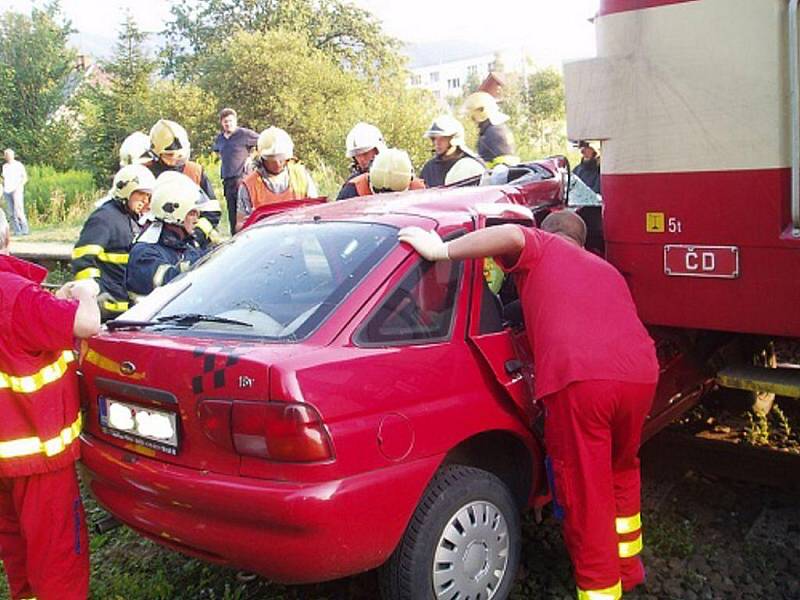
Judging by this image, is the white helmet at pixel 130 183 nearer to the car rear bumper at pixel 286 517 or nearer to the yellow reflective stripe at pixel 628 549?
the car rear bumper at pixel 286 517

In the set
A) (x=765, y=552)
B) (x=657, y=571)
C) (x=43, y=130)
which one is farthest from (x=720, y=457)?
(x=43, y=130)

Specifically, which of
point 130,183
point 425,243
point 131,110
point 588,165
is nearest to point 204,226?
point 130,183

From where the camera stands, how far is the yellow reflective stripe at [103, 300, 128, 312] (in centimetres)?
503

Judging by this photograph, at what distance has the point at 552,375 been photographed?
3193mm

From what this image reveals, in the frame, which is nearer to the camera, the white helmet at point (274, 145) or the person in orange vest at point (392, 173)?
the person in orange vest at point (392, 173)

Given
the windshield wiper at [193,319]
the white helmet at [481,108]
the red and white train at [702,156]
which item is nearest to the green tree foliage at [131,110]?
the white helmet at [481,108]

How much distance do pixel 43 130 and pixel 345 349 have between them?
125ft

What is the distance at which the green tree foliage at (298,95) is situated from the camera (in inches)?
960

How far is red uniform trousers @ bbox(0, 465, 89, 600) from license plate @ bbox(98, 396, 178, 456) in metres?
0.24

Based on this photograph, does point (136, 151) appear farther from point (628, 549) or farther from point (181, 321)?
point (628, 549)

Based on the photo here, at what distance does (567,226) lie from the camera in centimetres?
360

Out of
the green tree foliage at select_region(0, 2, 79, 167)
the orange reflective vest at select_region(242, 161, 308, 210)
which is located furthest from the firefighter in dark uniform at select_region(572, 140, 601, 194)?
the green tree foliage at select_region(0, 2, 79, 167)

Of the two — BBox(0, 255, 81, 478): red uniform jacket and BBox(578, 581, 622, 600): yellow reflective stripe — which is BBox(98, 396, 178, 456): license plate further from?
BBox(578, 581, 622, 600): yellow reflective stripe

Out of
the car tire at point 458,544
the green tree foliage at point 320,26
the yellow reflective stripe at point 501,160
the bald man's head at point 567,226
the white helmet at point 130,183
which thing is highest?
the green tree foliage at point 320,26
